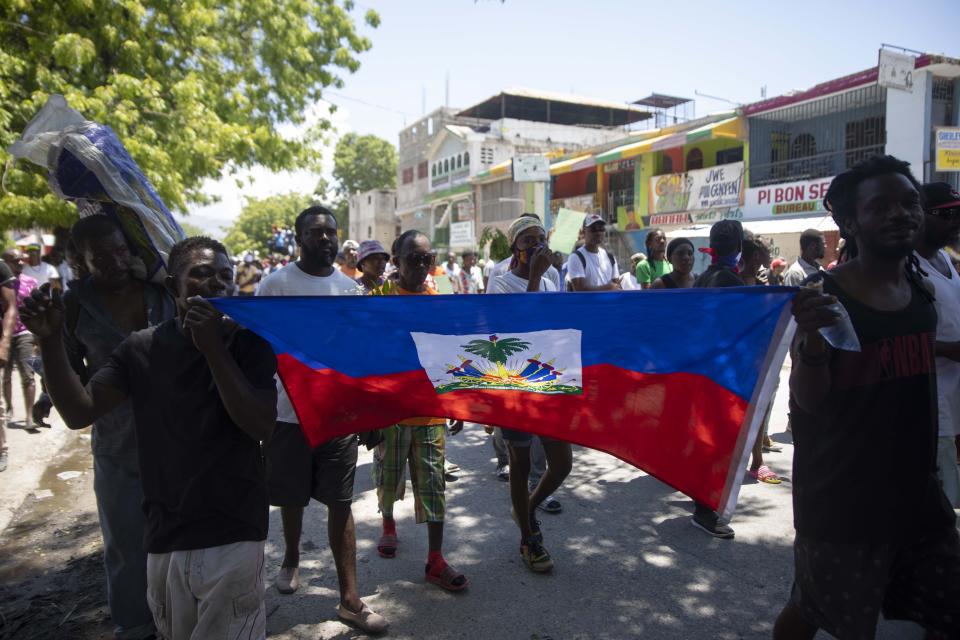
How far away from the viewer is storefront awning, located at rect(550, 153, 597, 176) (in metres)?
24.8

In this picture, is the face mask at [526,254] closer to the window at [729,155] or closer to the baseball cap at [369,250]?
the baseball cap at [369,250]

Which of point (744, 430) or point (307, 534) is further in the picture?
point (307, 534)

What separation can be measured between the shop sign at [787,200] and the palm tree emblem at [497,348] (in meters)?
16.2

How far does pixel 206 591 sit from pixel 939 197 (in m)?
3.66

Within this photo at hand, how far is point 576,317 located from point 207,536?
1515 mm

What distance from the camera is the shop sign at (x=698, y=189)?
1950 cm

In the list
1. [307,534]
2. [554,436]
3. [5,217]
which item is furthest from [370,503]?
[5,217]

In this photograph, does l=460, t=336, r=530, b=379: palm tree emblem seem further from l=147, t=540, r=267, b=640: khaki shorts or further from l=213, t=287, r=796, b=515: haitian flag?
l=147, t=540, r=267, b=640: khaki shorts

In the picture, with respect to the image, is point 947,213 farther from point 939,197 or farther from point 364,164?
point 364,164

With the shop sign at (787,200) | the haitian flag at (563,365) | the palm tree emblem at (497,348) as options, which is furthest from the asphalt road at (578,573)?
the shop sign at (787,200)

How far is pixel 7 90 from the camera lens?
27.7 feet

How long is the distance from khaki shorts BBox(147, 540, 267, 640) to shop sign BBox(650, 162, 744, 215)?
1958cm

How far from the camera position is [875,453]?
6.61 ft

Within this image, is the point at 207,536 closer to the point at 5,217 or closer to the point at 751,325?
the point at 751,325
